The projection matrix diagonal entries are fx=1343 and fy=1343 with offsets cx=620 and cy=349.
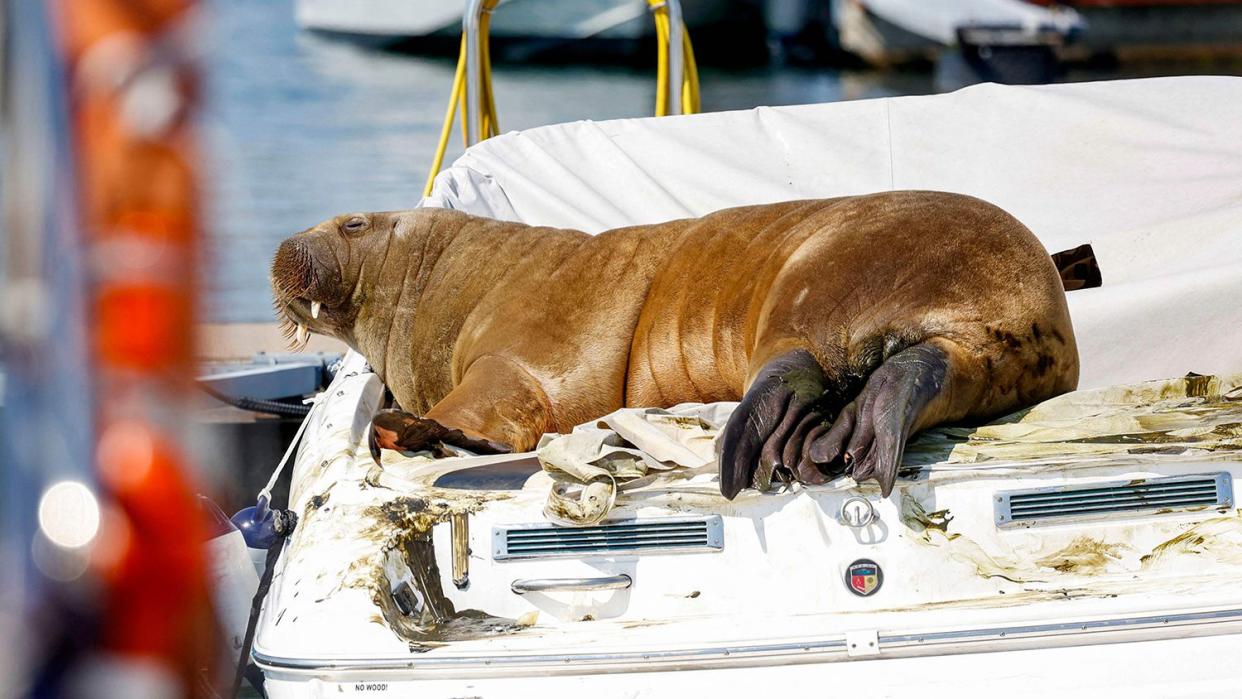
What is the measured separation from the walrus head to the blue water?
418 cm

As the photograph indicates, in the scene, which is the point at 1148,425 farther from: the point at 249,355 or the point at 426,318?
the point at 249,355

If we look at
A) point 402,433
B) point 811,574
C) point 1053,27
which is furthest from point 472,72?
point 1053,27

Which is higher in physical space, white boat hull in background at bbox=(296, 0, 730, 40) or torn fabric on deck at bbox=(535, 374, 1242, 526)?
white boat hull in background at bbox=(296, 0, 730, 40)

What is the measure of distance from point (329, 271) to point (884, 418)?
2.04 m

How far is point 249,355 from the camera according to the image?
591cm

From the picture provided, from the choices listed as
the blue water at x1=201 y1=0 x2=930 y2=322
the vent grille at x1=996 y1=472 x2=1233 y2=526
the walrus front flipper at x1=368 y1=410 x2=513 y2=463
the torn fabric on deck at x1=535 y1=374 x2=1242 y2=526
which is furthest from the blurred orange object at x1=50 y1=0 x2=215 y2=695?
the blue water at x1=201 y1=0 x2=930 y2=322

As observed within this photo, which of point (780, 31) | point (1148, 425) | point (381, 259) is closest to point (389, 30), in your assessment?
point (780, 31)

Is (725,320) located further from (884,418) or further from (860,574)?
(860,574)

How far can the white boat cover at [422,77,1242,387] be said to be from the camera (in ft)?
12.7

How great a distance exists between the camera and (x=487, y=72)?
18.2 ft

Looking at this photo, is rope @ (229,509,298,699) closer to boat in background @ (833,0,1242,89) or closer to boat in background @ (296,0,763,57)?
boat in background @ (833,0,1242,89)

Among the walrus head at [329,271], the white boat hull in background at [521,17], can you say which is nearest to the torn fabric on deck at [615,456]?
the walrus head at [329,271]

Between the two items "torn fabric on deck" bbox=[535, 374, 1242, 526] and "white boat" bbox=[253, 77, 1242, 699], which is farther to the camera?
"torn fabric on deck" bbox=[535, 374, 1242, 526]

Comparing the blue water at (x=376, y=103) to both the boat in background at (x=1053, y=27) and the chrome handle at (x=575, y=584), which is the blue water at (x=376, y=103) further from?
the chrome handle at (x=575, y=584)
